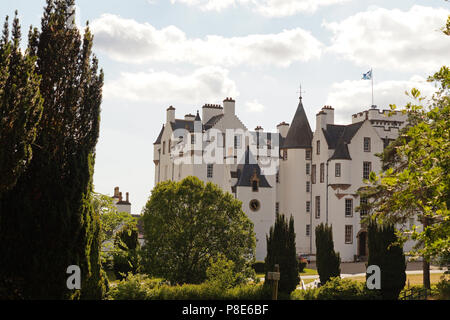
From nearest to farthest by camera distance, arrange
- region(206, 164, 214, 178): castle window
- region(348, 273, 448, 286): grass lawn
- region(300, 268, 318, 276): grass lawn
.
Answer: region(348, 273, 448, 286): grass lawn → region(300, 268, 318, 276): grass lawn → region(206, 164, 214, 178): castle window

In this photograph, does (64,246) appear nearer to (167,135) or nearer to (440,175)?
(440,175)

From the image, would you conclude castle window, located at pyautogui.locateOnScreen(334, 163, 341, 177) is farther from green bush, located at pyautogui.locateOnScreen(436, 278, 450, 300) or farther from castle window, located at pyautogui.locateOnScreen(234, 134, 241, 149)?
green bush, located at pyautogui.locateOnScreen(436, 278, 450, 300)

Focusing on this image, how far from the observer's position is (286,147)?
199 ft

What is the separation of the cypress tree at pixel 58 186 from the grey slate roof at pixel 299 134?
41358 mm

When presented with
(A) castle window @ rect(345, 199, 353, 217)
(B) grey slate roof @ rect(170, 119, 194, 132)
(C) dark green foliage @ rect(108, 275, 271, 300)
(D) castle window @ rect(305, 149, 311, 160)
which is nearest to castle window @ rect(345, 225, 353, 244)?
(A) castle window @ rect(345, 199, 353, 217)

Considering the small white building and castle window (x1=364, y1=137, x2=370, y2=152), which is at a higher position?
castle window (x1=364, y1=137, x2=370, y2=152)

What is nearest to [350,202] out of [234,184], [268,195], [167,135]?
[268,195]

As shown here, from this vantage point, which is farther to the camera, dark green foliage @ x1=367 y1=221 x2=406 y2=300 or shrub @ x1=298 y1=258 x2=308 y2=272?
shrub @ x1=298 y1=258 x2=308 y2=272

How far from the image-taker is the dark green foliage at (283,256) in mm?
28766

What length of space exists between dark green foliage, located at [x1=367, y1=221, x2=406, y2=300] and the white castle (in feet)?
84.0

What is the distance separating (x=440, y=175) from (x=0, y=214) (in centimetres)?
1303

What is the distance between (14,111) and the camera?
14852mm

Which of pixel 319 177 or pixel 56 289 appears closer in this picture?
pixel 56 289

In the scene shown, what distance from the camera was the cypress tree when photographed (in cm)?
1717
